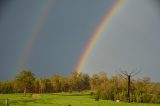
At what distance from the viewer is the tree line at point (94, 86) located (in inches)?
2749

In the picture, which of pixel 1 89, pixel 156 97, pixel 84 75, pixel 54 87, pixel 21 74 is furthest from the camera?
pixel 84 75

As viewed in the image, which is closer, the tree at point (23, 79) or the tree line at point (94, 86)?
the tree line at point (94, 86)

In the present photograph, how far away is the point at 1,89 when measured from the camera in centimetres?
11631

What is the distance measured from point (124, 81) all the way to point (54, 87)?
5507cm

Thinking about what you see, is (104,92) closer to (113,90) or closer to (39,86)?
(113,90)

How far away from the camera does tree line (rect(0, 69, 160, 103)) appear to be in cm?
6981

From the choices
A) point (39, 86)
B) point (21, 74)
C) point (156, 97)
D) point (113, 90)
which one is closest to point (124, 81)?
point (113, 90)

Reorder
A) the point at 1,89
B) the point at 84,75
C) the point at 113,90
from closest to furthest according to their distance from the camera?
the point at 113,90 < the point at 1,89 < the point at 84,75

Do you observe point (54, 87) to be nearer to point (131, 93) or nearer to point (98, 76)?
point (98, 76)

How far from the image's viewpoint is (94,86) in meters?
112

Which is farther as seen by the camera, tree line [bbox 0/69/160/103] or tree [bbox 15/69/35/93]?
tree [bbox 15/69/35/93]

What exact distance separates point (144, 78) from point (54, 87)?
56.6 m

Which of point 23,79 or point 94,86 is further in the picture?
point 94,86

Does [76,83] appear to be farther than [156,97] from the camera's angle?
Yes
